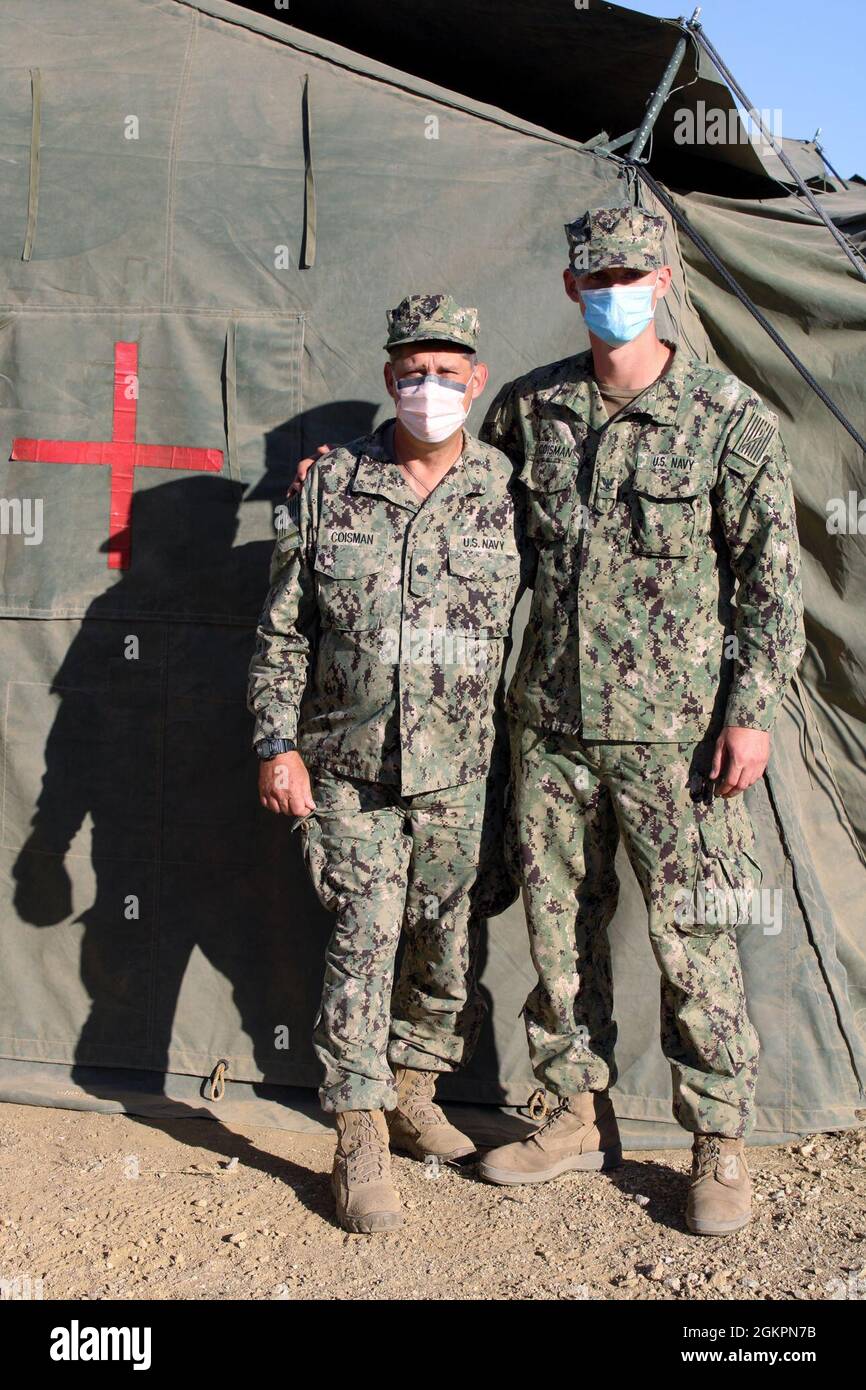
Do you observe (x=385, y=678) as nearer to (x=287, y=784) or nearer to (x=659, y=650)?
(x=287, y=784)

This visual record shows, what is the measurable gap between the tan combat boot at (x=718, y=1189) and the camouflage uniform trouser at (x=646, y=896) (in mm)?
51

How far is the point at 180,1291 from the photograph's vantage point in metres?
2.86

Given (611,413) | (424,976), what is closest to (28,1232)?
(424,976)

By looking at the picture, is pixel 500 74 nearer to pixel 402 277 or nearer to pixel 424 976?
pixel 402 277

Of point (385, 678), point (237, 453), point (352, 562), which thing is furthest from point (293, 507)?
point (237, 453)

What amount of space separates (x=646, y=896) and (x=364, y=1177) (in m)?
0.87

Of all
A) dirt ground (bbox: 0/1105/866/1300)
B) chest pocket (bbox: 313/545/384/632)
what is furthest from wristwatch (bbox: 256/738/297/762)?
dirt ground (bbox: 0/1105/866/1300)

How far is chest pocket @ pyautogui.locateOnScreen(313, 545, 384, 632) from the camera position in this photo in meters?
3.10

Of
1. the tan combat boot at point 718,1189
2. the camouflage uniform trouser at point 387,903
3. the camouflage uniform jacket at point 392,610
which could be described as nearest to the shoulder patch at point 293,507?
the camouflage uniform jacket at point 392,610

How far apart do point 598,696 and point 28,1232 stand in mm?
1731

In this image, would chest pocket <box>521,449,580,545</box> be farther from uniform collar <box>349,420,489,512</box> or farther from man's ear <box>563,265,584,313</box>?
man's ear <box>563,265,584,313</box>

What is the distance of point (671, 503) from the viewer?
117 inches

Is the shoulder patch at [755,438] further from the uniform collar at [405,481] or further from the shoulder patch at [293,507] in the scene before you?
the shoulder patch at [293,507]

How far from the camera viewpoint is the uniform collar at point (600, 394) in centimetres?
300
